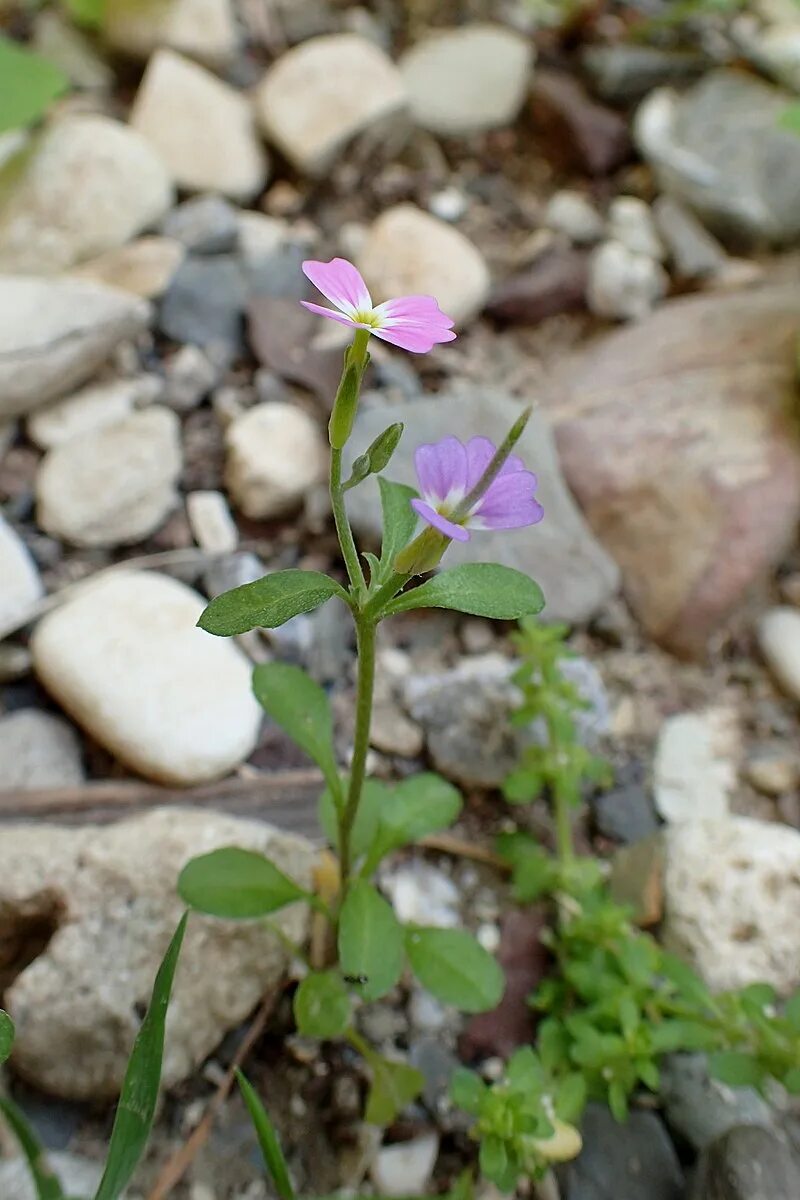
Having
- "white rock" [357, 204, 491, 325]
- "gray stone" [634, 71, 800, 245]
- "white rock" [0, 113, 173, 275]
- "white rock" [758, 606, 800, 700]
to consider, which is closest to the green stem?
"white rock" [758, 606, 800, 700]

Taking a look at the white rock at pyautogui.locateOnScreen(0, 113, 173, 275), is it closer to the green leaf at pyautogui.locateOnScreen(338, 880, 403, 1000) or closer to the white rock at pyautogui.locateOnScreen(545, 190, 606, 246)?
the white rock at pyautogui.locateOnScreen(545, 190, 606, 246)

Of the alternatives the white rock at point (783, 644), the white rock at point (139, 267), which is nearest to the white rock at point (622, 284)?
the white rock at point (783, 644)

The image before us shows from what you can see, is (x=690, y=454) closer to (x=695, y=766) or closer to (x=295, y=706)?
(x=695, y=766)

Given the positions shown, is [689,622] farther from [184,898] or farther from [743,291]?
[184,898]

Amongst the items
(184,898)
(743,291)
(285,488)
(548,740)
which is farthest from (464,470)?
(743,291)

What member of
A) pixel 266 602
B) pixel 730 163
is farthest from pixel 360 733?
pixel 730 163

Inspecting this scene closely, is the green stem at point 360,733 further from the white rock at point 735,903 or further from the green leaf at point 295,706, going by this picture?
the white rock at point 735,903
